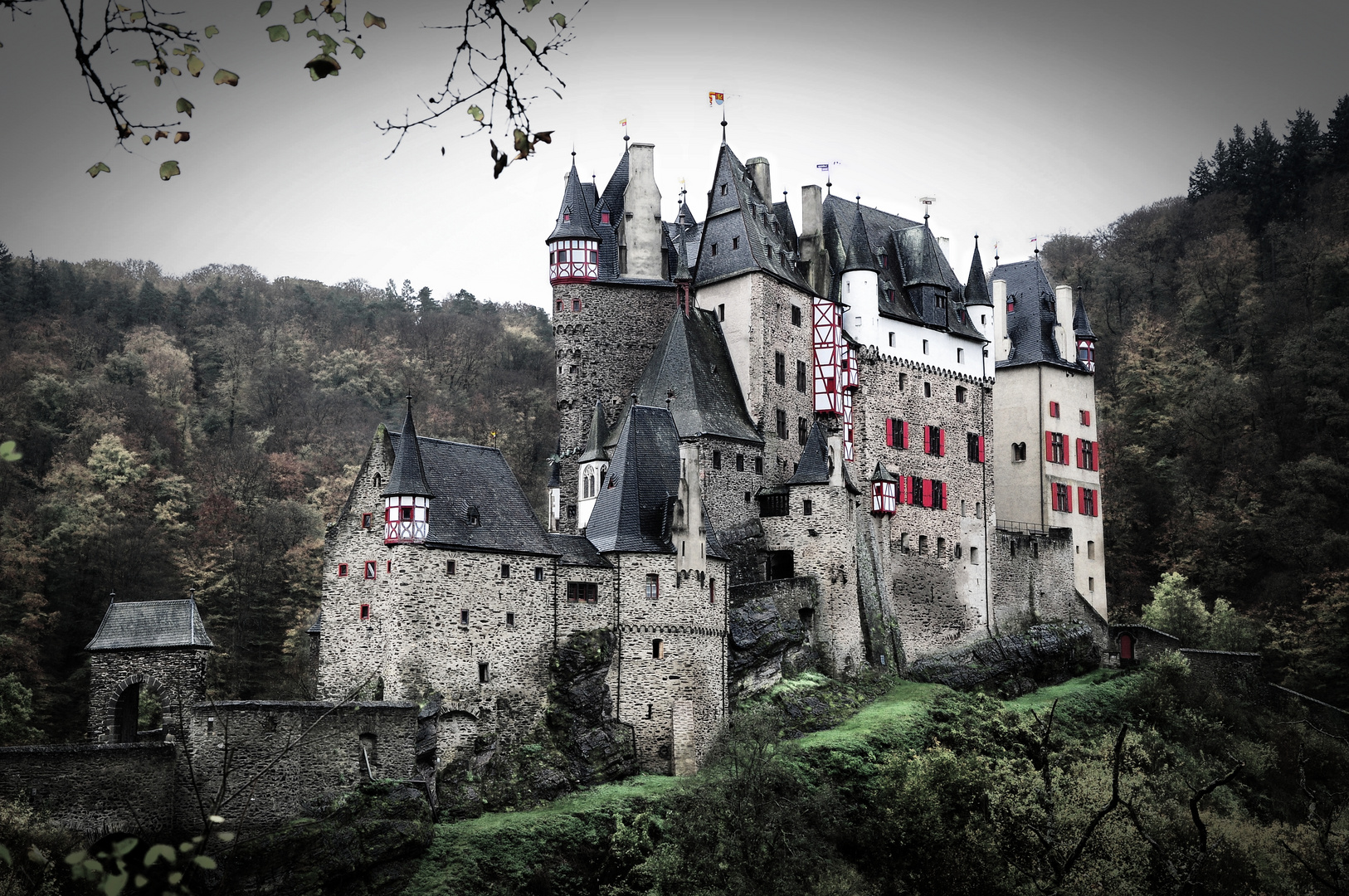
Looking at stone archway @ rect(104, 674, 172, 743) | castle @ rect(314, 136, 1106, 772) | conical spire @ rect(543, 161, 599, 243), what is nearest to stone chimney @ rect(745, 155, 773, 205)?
castle @ rect(314, 136, 1106, 772)

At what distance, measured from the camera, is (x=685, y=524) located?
1534 inches

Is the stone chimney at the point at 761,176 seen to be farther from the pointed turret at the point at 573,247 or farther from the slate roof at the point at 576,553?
the slate roof at the point at 576,553

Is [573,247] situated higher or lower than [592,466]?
higher

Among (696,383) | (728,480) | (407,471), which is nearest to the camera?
(407,471)

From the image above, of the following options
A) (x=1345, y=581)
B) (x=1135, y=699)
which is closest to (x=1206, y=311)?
(x=1345, y=581)

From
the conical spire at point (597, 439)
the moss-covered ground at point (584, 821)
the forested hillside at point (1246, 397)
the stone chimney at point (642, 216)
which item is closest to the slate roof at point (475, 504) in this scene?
the conical spire at point (597, 439)

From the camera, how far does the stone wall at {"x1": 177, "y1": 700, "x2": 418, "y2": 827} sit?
31.0m

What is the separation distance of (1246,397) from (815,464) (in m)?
28.7

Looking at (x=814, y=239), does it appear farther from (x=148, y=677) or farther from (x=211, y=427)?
(x=211, y=427)

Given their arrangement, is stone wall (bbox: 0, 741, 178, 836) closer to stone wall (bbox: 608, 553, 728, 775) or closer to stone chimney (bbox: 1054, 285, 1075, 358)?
stone wall (bbox: 608, 553, 728, 775)

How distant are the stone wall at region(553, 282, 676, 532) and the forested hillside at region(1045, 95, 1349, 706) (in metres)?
27.5

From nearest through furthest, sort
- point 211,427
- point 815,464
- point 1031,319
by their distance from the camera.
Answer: point 815,464 < point 1031,319 < point 211,427

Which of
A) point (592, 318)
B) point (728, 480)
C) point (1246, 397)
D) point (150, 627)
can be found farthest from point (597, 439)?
point (1246, 397)

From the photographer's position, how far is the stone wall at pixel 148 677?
33188 millimetres
